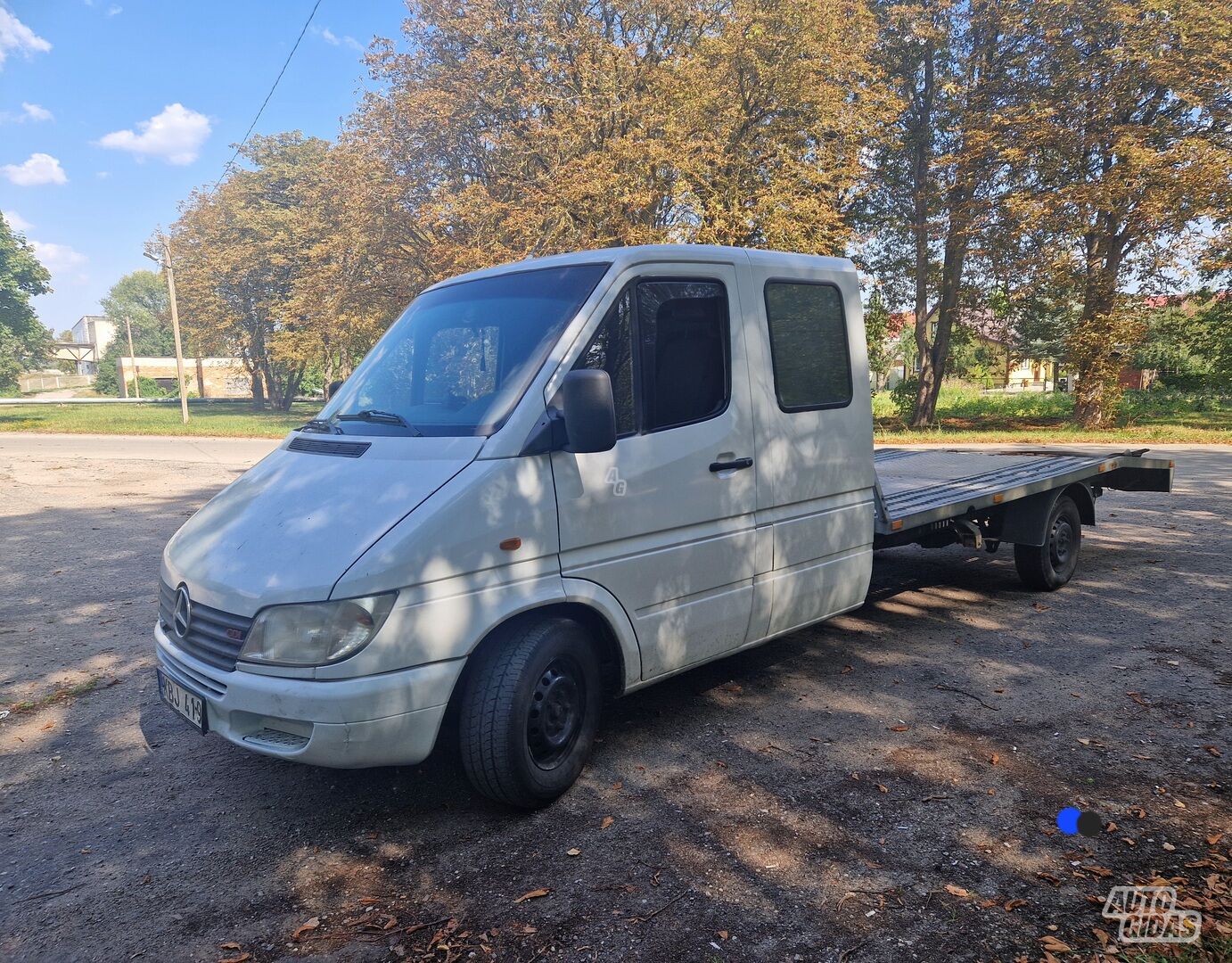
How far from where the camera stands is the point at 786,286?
15.2ft

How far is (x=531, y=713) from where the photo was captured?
3.48m

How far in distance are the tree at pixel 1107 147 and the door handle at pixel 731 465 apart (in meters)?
20.6

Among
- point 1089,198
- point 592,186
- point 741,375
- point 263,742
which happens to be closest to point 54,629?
point 263,742

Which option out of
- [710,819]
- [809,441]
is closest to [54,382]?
[809,441]

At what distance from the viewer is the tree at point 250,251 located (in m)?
41.8

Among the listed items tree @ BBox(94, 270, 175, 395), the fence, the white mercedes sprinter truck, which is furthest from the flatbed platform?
the fence

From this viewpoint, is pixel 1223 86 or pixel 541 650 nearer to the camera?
pixel 541 650

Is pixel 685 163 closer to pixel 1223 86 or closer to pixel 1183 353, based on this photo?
pixel 1223 86

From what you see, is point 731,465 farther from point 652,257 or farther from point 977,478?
point 977,478

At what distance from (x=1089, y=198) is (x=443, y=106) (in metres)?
16.4

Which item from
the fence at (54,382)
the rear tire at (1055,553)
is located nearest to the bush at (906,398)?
the rear tire at (1055,553)
